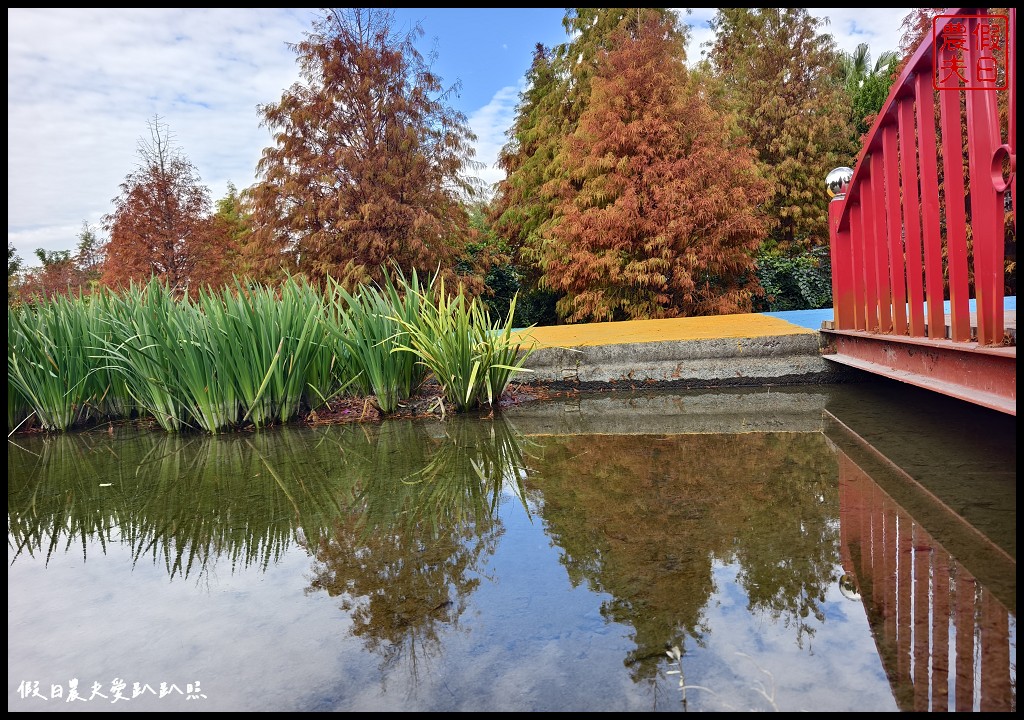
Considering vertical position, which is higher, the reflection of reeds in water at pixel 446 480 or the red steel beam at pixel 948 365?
the red steel beam at pixel 948 365

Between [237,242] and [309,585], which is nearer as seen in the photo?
[309,585]

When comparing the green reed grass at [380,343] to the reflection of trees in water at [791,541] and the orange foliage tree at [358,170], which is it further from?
the orange foliage tree at [358,170]

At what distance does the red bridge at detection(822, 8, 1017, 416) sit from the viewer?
6.67 feet

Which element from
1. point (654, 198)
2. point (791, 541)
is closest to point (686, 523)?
point (791, 541)

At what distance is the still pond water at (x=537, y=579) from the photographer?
1107 millimetres

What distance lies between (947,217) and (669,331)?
2.67 meters

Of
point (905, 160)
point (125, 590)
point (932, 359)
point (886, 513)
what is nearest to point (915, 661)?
point (886, 513)

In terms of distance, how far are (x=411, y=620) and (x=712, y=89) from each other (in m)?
12.9

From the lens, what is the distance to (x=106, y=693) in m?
1.16

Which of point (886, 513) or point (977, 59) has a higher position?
point (977, 59)

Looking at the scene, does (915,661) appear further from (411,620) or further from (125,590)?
(125,590)

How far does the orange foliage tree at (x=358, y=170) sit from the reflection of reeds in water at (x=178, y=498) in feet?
21.0

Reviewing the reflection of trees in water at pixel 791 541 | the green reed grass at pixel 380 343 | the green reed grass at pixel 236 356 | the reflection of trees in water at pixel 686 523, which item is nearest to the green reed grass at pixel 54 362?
the green reed grass at pixel 236 356

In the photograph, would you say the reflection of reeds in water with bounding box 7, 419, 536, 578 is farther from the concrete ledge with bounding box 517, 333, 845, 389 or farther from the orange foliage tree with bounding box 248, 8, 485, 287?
the orange foliage tree with bounding box 248, 8, 485, 287
